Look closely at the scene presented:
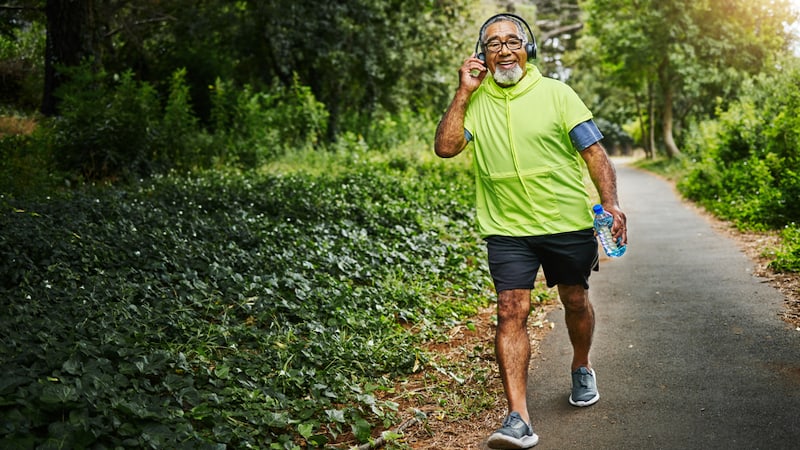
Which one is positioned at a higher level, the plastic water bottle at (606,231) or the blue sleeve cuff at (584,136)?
the blue sleeve cuff at (584,136)

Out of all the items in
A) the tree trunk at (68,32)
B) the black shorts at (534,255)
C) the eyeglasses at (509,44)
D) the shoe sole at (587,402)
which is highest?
the tree trunk at (68,32)

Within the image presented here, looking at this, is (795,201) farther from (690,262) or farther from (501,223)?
(501,223)

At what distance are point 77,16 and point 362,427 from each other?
41.6 feet

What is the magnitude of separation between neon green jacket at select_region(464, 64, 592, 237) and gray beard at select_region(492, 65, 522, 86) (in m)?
0.05

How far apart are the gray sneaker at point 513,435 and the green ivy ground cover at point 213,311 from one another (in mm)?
811

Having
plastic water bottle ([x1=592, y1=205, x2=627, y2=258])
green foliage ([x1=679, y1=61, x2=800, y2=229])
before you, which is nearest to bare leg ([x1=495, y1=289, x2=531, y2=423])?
plastic water bottle ([x1=592, y1=205, x2=627, y2=258])

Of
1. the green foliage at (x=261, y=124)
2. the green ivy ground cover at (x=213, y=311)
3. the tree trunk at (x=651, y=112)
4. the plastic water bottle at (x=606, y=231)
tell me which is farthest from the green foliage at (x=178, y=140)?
the tree trunk at (x=651, y=112)

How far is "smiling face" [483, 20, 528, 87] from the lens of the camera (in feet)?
14.5

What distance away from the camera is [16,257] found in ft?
19.6

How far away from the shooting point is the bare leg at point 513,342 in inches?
172

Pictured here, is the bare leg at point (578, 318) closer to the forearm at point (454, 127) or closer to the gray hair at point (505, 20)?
the forearm at point (454, 127)

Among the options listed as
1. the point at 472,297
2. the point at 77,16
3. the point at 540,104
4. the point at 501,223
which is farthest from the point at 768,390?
the point at 77,16

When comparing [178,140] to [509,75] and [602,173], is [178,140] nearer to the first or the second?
[509,75]

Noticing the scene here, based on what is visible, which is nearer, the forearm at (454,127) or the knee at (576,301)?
the forearm at (454,127)
